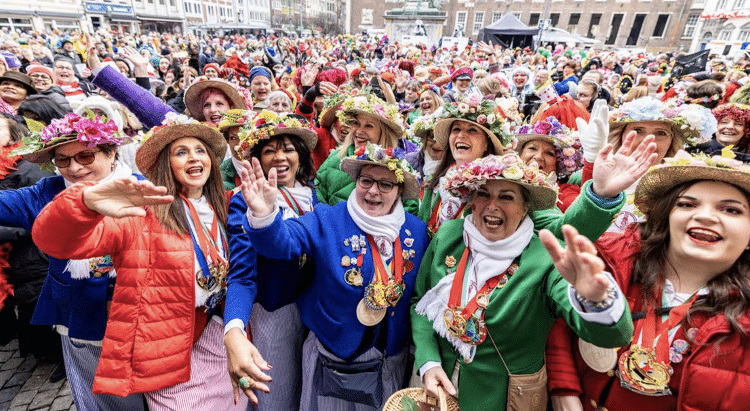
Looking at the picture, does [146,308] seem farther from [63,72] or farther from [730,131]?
[63,72]

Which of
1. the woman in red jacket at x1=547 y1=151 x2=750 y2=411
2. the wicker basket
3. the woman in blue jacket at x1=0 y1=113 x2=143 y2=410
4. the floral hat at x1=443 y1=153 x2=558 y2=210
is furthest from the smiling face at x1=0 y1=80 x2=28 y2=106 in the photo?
the woman in red jacket at x1=547 y1=151 x2=750 y2=411

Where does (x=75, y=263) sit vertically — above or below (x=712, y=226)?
below

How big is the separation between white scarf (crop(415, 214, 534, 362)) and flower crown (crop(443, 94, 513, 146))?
1.19 m

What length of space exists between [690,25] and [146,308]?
205 feet

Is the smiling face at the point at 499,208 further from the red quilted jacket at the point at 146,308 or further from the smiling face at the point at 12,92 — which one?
the smiling face at the point at 12,92

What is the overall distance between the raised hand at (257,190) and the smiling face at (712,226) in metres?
2.07

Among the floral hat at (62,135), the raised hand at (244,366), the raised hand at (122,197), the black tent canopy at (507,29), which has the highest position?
the black tent canopy at (507,29)

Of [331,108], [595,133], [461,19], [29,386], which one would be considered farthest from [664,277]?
[461,19]

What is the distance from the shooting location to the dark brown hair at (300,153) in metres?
2.90

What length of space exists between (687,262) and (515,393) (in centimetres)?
110

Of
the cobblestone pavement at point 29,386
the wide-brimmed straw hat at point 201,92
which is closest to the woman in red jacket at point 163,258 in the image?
the wide-brimmed straw hat at point 201,92

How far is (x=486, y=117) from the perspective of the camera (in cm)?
308

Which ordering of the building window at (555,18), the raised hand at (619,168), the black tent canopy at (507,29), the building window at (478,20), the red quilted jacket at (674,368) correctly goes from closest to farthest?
the red quilted jacket at (674,368) < the raised hand at (619,168) < the black tent canopy at (507,29) < the building window at (555,18) < the building window at (478,20)

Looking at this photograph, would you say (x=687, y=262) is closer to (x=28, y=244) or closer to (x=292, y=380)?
(x=292, y=380)
